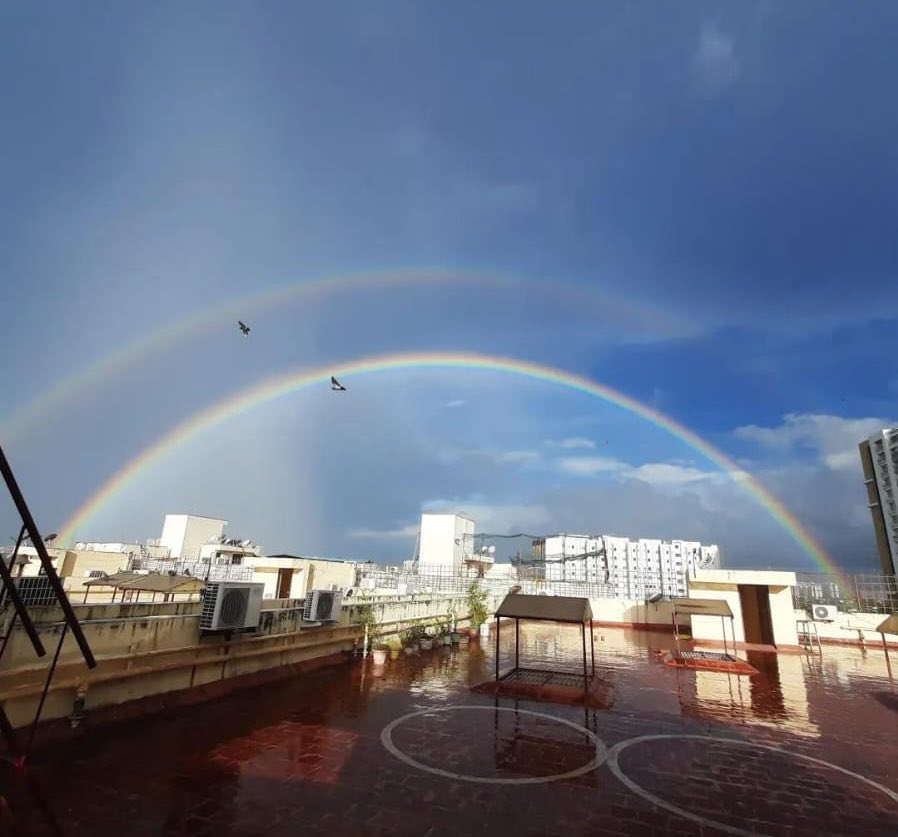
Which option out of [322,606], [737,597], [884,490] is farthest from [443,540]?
[884,490]

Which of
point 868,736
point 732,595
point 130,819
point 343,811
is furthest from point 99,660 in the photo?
point 732,595

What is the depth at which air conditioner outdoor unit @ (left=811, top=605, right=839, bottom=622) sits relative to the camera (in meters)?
26.4

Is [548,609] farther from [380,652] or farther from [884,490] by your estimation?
[884,490]

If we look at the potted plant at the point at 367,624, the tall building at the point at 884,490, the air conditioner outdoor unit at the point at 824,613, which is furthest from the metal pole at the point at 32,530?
the tall building at the point at 884,490

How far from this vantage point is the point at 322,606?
1459cm

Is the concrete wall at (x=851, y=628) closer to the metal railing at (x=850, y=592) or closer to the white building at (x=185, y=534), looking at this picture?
the metal railing at (x=850, y=592)

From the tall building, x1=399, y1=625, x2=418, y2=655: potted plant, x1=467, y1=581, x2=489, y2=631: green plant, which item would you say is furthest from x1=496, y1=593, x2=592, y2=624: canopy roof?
the tall building

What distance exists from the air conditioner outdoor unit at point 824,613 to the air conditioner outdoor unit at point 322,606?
2507 cm

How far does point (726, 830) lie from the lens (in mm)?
5680

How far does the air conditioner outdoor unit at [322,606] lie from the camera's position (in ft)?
46.6

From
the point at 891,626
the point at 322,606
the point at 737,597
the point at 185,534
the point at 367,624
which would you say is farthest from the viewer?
the point at 185,534

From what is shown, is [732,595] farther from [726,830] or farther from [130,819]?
[130,819]

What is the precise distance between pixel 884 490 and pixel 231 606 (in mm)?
93340

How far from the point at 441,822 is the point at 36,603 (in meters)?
7.97
